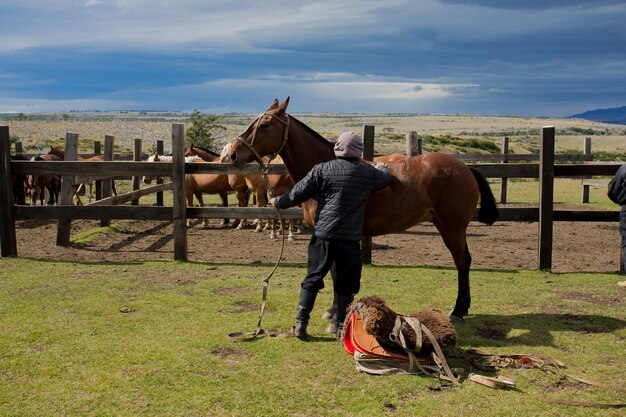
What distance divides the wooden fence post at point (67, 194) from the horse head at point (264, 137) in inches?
227

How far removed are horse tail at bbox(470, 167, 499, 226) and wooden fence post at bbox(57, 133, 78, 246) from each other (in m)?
7.65

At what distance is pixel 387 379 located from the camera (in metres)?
4.86

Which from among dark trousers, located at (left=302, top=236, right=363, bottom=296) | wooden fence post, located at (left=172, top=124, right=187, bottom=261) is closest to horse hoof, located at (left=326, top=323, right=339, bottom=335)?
dark trousers, located at (left=302, top=236, right=363, bottom=296)

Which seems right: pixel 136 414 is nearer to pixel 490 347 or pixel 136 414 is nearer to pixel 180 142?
pixel 490 347

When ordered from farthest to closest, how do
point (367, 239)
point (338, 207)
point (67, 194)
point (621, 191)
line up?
point (67, 194) < point (367, 239) < point (621, 191) < point (338, 207)

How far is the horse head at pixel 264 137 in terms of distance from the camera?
266 inches

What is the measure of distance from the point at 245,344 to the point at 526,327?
2991 mm

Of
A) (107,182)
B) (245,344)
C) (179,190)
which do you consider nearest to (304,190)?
(245,344)

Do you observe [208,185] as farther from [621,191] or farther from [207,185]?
[621,191]

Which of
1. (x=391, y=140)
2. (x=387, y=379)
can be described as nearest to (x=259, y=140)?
(x=387, y=379)

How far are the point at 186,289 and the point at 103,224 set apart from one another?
6653 millimetres

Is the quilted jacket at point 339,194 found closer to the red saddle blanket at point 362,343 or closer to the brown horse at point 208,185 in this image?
Answer: the red saddle blanket at point 362,343

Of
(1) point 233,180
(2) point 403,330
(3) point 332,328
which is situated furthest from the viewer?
(1) point 233,180

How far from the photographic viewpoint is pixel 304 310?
585cm
